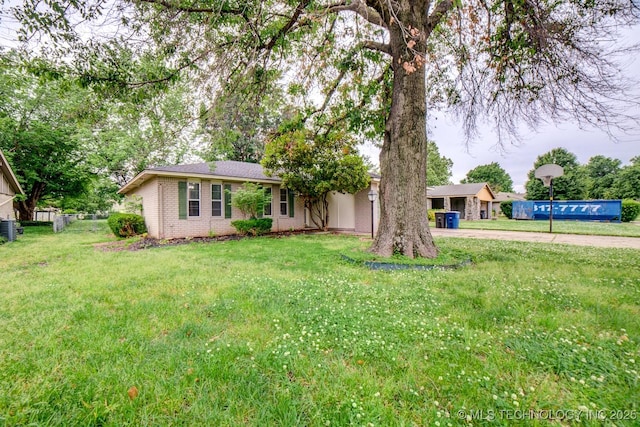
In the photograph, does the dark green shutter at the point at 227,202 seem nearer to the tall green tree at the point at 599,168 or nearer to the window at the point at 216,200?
the window at the point at 216,200

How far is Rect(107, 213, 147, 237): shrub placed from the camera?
34.9 ft

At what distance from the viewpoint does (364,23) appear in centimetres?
675

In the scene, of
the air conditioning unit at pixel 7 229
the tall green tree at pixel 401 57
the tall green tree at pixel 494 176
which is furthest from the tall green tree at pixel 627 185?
the air conditioning unit at pixel 7 229

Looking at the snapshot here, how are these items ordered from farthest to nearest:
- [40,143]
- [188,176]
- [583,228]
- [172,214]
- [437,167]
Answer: [437,167], [40,143], [583,228], [188,176], [172,214]

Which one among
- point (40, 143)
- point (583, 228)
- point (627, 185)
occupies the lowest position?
point (583, 228)

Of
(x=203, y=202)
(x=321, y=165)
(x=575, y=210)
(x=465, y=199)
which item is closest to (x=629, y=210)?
(x=575, y=210)

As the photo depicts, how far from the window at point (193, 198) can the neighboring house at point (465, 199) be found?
2172 centimetres

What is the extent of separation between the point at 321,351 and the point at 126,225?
1163 centimetres

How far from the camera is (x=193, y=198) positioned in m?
10.8

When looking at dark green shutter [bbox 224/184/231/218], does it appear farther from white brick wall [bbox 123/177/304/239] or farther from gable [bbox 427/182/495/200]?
gable [bbox 427/182/495/200]

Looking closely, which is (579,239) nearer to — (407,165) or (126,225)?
(407,165)

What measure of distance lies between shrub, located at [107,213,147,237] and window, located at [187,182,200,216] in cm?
248

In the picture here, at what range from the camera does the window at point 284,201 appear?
44.1ft

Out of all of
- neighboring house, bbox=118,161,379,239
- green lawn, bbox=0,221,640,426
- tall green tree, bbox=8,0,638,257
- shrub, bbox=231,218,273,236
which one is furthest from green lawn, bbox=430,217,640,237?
shrub, bbox=231,218,273,236
